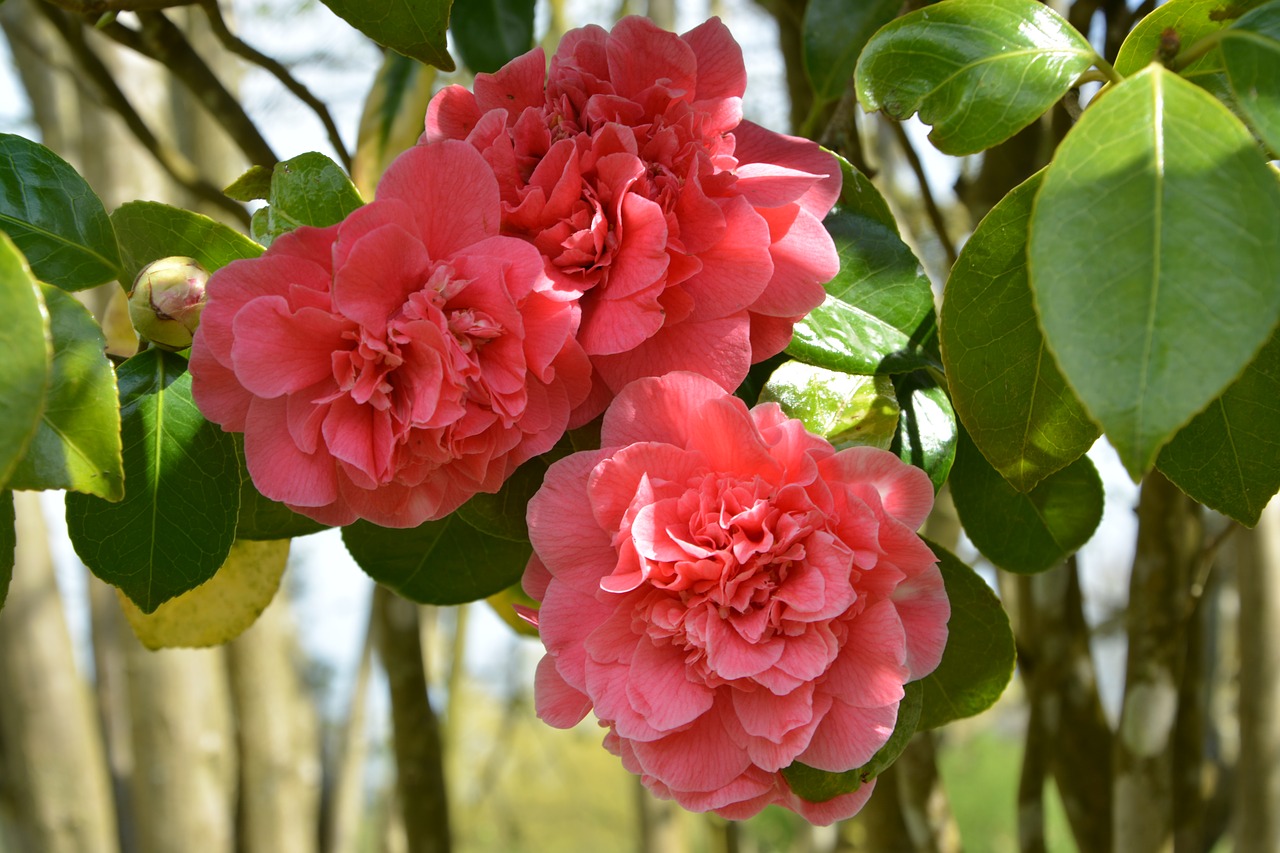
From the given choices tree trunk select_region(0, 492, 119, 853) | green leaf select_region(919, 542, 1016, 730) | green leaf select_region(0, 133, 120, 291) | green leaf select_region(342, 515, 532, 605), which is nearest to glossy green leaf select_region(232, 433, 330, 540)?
green leaf select_region(342, 515, 532, 605)

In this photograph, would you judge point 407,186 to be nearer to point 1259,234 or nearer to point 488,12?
point 1259,234

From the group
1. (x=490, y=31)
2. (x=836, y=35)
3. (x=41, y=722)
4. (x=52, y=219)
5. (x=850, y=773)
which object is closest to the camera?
(x=850, y=773)

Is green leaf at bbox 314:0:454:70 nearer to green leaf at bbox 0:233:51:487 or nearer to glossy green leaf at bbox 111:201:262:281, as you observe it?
glossy green leaf at bbox 111:201:262:281

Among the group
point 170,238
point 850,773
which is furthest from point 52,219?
point 850,773

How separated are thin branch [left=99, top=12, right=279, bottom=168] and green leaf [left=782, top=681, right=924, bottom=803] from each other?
710 mm

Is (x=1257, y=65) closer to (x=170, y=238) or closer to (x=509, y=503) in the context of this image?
(x=509, y=503)

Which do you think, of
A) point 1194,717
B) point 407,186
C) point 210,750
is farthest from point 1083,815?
point 210,750

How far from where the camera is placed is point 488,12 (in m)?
1.00

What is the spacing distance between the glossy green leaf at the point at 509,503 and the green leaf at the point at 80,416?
18cm

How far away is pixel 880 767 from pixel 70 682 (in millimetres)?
2526

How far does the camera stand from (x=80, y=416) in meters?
0.50

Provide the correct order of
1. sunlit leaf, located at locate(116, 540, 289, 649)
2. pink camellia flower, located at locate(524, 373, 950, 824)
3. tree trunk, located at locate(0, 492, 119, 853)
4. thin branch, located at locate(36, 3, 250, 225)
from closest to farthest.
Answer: pink camellia flower, located at locate(524, 373, 950, 824) < sunlit leaf, located at locate(116, 540, 289, 649) < thin branch, located at locate(36, 3, 250, 225) < tree trunk, located at locate(0, 492, 119, 853)

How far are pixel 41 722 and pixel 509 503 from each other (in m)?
2.42

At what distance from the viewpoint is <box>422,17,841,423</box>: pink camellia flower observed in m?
0.52
